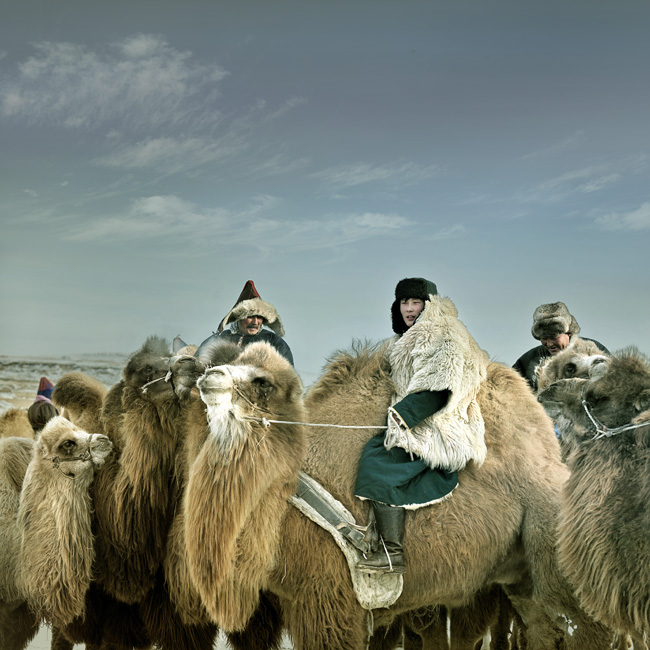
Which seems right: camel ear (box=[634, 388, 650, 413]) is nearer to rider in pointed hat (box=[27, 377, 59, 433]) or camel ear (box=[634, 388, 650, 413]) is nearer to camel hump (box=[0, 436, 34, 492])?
camel hump (box=[0, 436, 34, 492])

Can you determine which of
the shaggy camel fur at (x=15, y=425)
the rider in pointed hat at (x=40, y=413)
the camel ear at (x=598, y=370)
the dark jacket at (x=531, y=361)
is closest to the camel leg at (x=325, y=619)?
Result: the camel ear at (x=598, y=370)

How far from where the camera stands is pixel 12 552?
17.2 feet

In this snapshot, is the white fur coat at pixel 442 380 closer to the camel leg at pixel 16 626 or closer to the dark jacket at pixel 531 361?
the dark jacket at pixel 531 361

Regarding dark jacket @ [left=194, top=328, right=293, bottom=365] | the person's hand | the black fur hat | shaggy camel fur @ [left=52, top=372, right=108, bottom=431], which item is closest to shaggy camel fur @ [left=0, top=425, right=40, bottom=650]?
shaggy camel fur @ [left=52, top=372, right=108, bottom=431]

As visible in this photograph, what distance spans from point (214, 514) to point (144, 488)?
39.3 inches

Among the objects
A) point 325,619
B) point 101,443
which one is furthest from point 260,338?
point 325,619

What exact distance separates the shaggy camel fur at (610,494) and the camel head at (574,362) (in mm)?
220

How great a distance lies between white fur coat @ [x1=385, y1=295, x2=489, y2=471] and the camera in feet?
14.6

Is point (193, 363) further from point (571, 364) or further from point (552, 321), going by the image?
point (552, 321)

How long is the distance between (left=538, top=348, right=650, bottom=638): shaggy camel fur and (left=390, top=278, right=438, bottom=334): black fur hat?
3.78 ft

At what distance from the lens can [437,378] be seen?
14.6 ft

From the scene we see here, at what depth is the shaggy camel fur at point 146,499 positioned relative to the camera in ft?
A: 15.6

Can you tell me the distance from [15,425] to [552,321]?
194 inches

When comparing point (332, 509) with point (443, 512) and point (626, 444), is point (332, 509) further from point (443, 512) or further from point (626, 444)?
point (626, 444)
